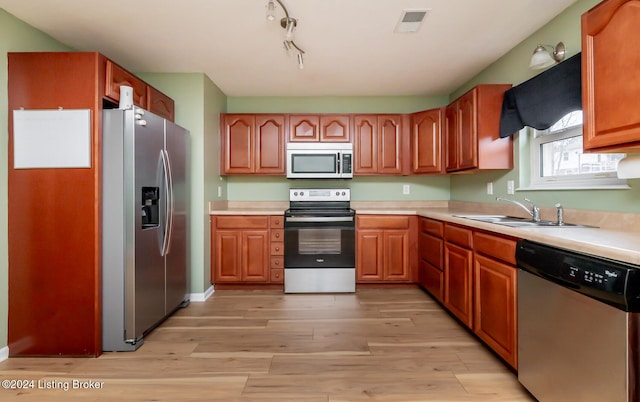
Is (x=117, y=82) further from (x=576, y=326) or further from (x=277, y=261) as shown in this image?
(x=576, y=326)

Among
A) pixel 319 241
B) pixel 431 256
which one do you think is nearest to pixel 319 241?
pixel 319 241

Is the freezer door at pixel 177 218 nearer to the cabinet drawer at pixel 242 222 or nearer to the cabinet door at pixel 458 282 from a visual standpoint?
the cabinet drawer at pixel 242 222

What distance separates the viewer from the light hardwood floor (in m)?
1.74

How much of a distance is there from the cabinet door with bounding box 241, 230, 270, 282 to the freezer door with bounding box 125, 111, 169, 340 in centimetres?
108

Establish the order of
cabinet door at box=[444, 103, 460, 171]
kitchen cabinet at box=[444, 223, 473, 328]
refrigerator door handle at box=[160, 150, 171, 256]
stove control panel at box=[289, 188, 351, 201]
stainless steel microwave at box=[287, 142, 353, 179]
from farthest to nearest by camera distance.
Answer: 1. stove control panel at box=[289, 188, 351, 201]
2. stainless steel microwave at box=[287, 142, 353, 179]
3. cabinet door at box=[444, 103, 460, 171]
4. refrigerator door handle at box=[160, 150, 171, 256]
5. kitchen cabinet at box=[444, 223, 473, 328]

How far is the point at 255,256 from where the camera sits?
11.7 feet

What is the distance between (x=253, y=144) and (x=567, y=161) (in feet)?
9.90

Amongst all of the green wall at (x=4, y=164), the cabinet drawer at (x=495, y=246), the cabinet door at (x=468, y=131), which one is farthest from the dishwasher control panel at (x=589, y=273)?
the green wall at (x=4, y=164)

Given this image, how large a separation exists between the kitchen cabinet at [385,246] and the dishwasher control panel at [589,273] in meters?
1.99

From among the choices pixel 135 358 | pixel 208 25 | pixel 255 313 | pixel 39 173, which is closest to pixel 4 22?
pixel 39 173

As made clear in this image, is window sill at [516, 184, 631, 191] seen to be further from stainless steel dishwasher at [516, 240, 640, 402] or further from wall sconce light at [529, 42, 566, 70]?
wall sconce light at [529, 42, 566, 70]

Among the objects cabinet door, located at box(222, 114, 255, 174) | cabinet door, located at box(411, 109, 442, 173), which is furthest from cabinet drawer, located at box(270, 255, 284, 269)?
cabinet door, located at box(411, 109, 442, 173)

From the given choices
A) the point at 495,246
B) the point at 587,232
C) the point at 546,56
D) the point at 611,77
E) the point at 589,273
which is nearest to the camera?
the point at 589,273

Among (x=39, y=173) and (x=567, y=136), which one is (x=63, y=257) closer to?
(x=39, y=173)
